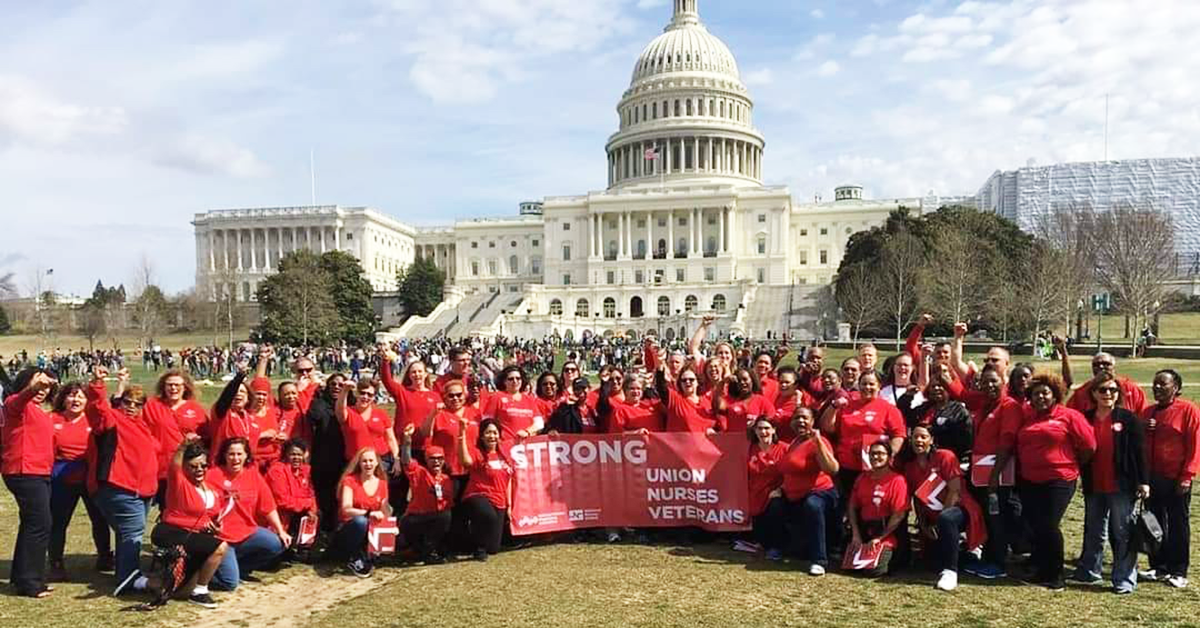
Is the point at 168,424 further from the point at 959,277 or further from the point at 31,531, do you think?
the point at 959,277

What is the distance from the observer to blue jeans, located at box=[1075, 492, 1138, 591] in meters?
7.43

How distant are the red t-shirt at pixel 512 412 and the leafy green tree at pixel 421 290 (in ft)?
283

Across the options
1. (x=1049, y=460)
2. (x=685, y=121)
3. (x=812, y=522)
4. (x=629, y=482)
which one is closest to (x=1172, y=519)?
(x=1049, y=460)

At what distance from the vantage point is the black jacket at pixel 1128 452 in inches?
289

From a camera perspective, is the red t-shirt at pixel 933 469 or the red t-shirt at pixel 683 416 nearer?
the red t-shirt at pixel 933 469

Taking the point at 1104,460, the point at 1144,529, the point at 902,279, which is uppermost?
the point at 902,279

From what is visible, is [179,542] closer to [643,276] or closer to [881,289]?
[881,289]

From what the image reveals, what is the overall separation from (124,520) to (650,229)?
100 m

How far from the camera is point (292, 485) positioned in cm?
835

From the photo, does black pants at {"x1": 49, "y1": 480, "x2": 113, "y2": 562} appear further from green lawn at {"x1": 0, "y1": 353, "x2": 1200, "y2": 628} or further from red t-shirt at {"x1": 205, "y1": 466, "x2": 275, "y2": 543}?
red t-shirt at {"x1": 205, "y1": 466, "x2": 275, "y2": 543}

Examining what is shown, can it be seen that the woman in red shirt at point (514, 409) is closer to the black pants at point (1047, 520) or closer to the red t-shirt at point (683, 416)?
the red t-shirt at point (683, 416)

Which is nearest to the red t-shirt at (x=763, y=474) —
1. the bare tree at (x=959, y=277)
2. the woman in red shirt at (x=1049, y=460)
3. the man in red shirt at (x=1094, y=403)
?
the woman in red shirt at (x=1049, y=460)

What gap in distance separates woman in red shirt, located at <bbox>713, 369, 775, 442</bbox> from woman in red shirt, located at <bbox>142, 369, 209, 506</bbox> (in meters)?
5.23

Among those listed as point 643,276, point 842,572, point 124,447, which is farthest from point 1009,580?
point 643,276
